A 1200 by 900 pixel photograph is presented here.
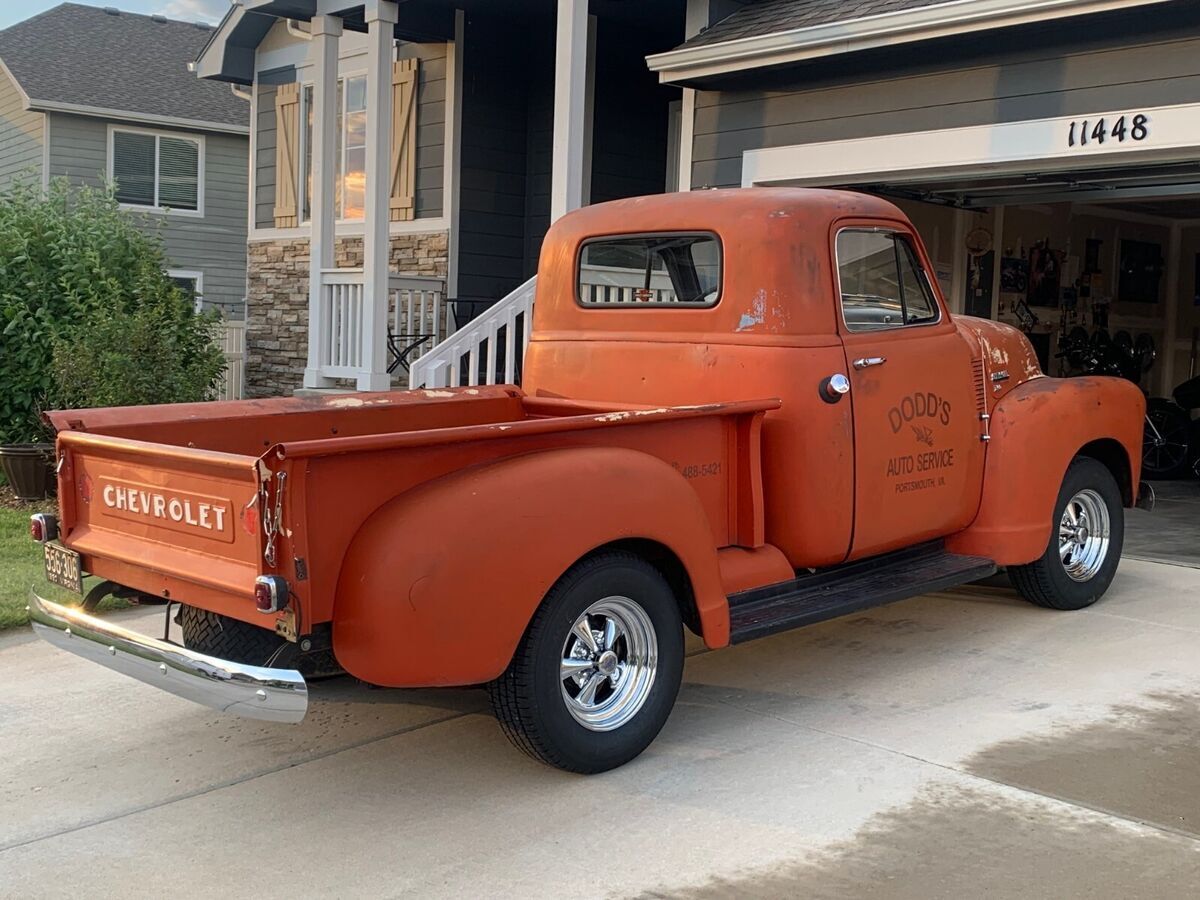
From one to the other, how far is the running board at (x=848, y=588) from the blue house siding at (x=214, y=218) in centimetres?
1948

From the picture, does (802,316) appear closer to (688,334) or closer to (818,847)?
(688,334)

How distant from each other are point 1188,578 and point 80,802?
633cm

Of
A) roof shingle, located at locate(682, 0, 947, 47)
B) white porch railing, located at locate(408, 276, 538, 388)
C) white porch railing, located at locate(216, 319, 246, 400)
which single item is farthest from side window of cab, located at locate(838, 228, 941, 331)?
white porch railing, located at locate(216, 319, 246, 400)

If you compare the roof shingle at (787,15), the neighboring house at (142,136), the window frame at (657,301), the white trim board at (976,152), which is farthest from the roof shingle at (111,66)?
the window frame at (657,301)

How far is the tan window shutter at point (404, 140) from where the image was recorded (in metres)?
13.4

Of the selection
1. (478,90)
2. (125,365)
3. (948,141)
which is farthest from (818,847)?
(478,90)

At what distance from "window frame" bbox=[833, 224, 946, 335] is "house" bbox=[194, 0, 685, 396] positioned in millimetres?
6244

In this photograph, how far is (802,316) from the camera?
5016 millimetres

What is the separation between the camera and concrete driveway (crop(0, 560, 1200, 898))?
11.4ft

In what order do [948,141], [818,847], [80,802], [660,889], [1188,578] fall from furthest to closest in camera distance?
[948,141], [1188,578], [80,802], [818,847], [660,889]

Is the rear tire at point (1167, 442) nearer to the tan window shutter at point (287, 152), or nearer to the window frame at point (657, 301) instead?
the window frame at point (657, 301)

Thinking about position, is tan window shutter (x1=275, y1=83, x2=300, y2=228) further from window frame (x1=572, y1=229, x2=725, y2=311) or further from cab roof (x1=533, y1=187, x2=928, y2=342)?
cab roof (x1=533, y1=187, x2=928, y2=342)

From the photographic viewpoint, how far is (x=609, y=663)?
4184 mm

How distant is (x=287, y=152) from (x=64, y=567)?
11778 millimetres
